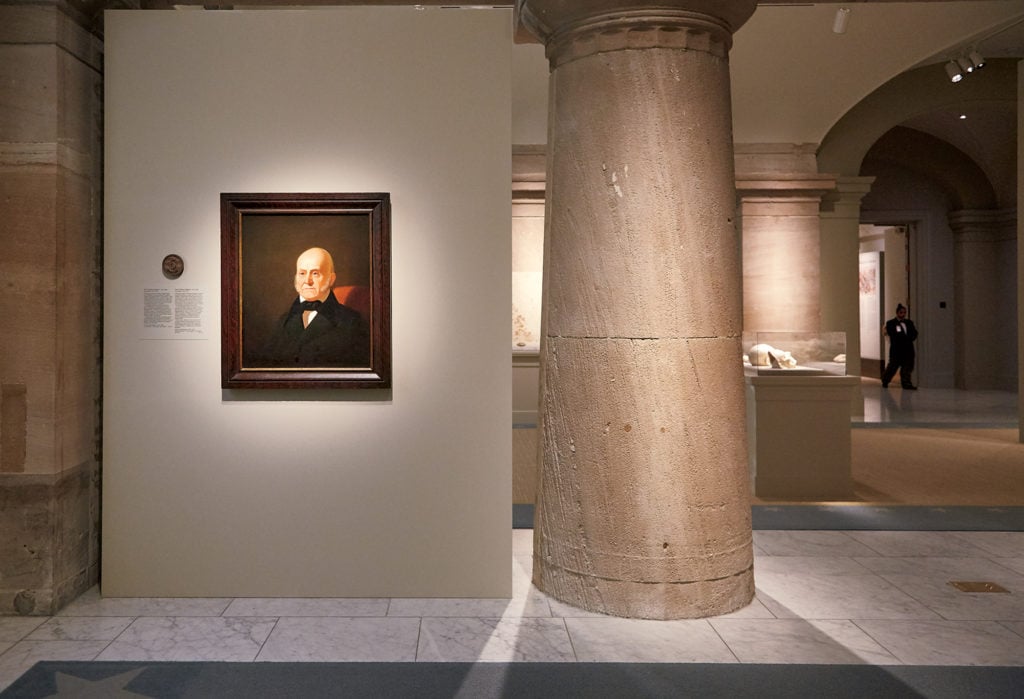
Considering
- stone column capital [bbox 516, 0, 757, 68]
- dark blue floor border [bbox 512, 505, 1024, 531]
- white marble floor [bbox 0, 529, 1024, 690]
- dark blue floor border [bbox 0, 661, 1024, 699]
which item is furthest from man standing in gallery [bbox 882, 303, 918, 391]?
dark blue floor border [bbox 0, 661, 1024, 699]

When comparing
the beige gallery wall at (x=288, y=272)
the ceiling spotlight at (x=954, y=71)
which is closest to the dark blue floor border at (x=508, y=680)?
the beige gallery wall at (x=288, y=272)

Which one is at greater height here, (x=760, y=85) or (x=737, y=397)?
(x=760, y=85)

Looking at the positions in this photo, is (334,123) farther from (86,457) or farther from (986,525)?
(986,525)

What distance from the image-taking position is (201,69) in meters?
5.08

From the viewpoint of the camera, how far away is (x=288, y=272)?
508 centimetres

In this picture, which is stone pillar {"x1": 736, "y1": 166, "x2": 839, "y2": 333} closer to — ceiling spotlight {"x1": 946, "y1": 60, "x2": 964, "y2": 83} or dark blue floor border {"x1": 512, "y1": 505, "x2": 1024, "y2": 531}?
ceiling spotlight {"x1": 946, "y1": 60, "x2": 964, "y2": 83}

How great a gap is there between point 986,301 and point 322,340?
1813 centimetres

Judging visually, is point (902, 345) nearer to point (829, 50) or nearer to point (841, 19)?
point (829, 50)

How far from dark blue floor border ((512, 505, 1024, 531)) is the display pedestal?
16.3 inches

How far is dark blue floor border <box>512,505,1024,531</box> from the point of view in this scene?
6.91 metres

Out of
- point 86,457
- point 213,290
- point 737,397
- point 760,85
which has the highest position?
point 760,85

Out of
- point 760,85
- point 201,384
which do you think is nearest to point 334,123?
point 201,384

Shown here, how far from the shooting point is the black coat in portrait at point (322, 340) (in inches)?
200

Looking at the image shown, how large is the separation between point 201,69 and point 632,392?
10.4ft
